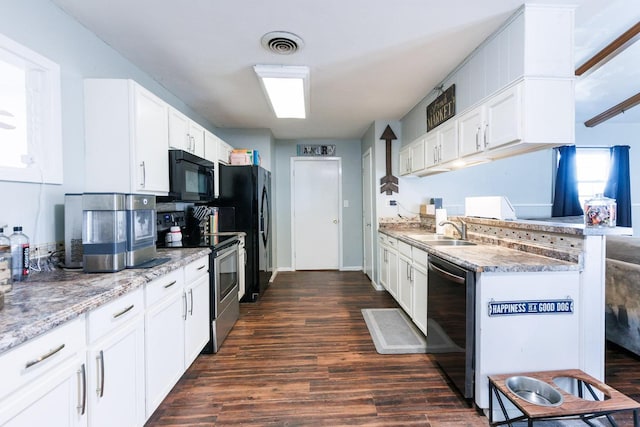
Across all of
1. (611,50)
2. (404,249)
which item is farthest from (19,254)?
(611,50)

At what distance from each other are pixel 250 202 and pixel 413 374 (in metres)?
2.51

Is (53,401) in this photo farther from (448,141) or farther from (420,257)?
(448,141)

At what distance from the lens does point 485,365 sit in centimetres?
166

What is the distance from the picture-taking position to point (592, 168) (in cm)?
487

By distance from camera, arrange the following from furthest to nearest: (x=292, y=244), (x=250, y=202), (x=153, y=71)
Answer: (x=292, y=244), (x=250, y=202), (x=153, y=71)

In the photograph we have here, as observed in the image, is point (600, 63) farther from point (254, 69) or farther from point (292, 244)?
point (292, 244)

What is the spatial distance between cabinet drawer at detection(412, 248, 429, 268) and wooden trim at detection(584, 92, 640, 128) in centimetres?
385

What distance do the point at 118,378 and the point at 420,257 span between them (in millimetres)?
2148

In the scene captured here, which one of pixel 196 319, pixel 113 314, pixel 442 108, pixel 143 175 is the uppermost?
pixel 442 108

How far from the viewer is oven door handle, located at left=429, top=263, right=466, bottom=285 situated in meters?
1.74

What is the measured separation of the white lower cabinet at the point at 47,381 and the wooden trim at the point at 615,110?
594 cm

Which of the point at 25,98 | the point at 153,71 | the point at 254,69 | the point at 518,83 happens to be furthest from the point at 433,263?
the point at 153,71

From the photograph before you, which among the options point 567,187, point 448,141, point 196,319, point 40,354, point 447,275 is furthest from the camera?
point 567,187

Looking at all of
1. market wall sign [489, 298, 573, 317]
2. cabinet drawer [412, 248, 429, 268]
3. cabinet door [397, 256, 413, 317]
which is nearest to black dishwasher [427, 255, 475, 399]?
market wall sign [489, 298, 573, 317]
